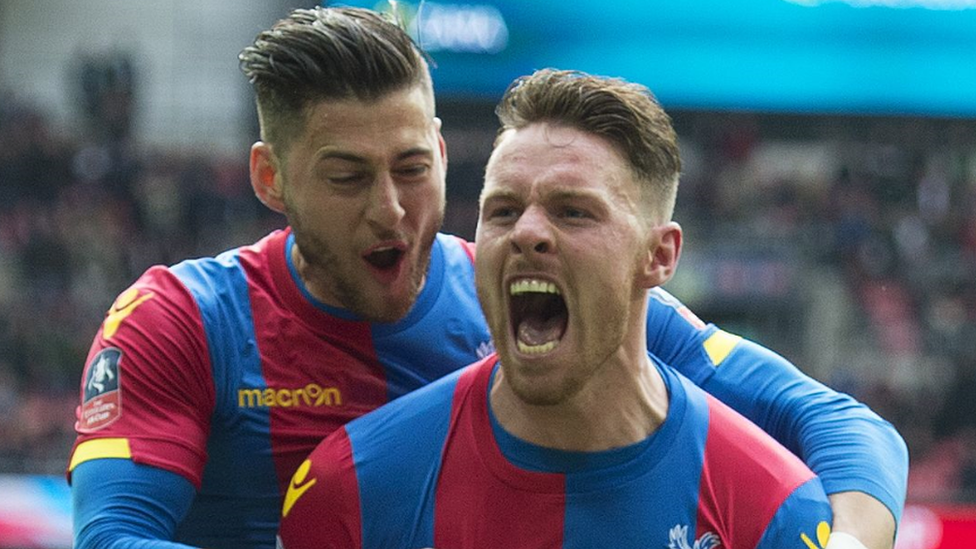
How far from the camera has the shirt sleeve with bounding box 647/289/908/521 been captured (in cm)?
271

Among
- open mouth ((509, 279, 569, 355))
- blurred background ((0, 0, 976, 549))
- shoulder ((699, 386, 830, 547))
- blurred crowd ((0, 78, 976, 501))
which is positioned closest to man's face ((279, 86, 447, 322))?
open mouth ((509, 279, 569, 355))

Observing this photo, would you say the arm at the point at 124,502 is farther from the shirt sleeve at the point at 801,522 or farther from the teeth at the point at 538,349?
the shirt sleeve at the point at 801,522

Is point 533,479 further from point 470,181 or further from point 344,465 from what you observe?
point 470,181

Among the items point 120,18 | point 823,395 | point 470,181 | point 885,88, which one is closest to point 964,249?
point 885,88

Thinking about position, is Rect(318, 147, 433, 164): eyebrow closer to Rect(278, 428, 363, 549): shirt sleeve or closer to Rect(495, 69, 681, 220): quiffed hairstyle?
Rect(495, 69, 681, 220): quiffed hairstyle

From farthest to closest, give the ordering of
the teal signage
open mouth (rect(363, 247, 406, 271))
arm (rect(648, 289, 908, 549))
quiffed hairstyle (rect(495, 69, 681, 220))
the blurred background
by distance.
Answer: the blurred background < the teal signage < open mouth (rect(363, 247, 406, 271)) < arm (rect(648, 289, 908, 549)) < quiffed hairstyle (rect(495, 69, 681, 220))

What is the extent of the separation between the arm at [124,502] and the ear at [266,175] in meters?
0.62

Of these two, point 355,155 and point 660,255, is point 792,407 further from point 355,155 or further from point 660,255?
point 355,155

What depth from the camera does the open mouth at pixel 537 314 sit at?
2.45m

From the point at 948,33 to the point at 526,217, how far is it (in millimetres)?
8035

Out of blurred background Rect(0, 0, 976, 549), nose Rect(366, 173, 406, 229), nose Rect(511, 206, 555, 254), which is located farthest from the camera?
blurred background Rect(0, 0, 976, 549)

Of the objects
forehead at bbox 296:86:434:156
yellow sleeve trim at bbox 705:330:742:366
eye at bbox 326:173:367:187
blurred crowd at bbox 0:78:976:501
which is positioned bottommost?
blurred crowd at bbox 0:78:976:501

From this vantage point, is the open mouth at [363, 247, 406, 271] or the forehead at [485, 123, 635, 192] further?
the open mouth at [363, 247, 406, 271]

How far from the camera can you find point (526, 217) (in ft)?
7.97
